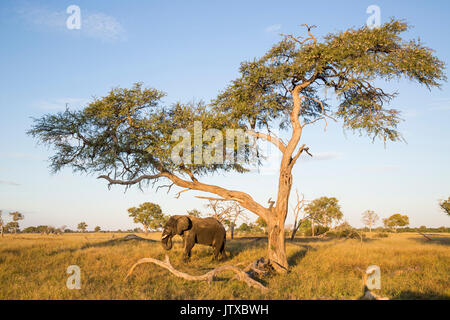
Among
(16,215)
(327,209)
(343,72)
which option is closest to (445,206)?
(327,209)

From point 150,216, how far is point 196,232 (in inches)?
1919

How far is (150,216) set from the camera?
2479 inches

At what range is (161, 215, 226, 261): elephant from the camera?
16.4 meters

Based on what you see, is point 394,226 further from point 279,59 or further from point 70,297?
point 70,297

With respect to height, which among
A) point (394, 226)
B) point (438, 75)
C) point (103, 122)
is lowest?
point (394, 226)

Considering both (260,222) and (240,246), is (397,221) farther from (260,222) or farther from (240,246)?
(240,246)

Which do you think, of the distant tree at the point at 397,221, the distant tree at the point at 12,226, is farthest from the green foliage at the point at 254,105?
the distant tree at the point at 397,221

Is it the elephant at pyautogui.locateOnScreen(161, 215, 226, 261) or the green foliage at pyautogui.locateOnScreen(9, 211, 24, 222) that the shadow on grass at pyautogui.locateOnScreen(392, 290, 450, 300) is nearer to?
the elephant at pyautogui.locateOnScreen(161, 215, 226, 261)

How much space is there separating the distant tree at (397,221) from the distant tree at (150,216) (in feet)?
184

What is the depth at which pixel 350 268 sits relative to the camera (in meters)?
13.4

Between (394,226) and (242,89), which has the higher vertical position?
(242,89)
